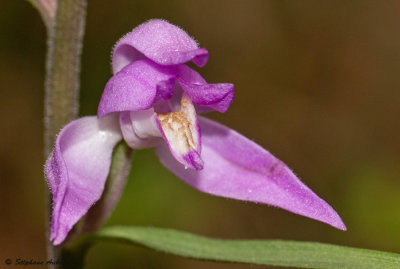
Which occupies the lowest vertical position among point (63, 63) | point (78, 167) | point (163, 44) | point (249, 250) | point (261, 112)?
point (261, 112)

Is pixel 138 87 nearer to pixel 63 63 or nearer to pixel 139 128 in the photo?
pixel 139 128

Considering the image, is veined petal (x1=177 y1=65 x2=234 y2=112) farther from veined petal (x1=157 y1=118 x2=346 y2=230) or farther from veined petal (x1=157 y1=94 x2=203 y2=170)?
veined petal (x1=157 y1=118 x2=346 y2=230)

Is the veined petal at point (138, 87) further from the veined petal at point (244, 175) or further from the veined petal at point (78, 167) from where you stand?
the veined petal at point (244, 175)

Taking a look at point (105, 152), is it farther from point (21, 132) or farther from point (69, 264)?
point (21, 132)

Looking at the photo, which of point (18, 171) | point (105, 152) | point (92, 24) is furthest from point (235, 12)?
point (105, 152)

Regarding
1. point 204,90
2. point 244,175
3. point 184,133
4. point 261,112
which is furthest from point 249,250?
point 261,112

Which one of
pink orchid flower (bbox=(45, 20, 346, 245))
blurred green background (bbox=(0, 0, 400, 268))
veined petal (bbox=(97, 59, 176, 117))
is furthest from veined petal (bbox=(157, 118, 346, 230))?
blurred green background (bbox=(0, 0, 400, 268))

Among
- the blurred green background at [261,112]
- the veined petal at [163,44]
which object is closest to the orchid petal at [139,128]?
the veined petal at [163,44]
